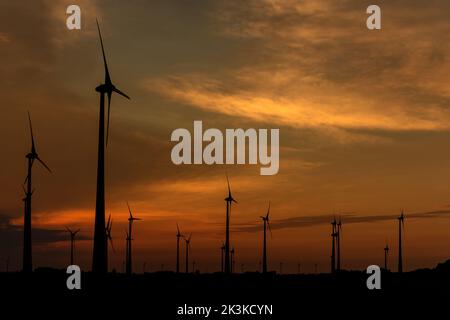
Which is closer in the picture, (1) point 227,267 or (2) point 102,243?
(2) point 102,243

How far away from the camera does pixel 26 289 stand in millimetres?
104875
